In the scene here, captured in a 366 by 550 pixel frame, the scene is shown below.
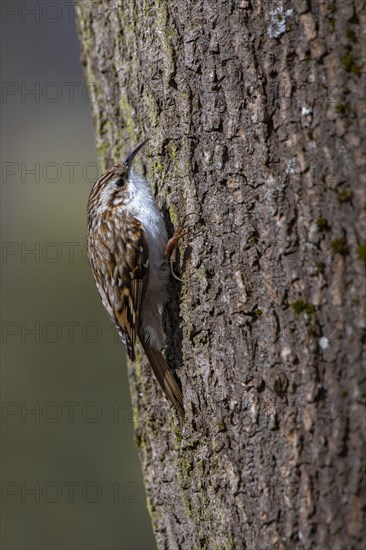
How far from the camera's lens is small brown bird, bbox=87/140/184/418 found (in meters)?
3.25

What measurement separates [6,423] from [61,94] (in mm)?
4056

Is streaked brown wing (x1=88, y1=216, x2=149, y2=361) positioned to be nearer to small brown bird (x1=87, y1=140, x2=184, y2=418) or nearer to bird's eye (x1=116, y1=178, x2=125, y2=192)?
small brown bird (x1=87, y1=140, x2=184, y2=418)

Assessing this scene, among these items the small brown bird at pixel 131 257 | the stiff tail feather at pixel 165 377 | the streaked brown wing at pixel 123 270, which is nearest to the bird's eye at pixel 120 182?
the small brown bird at pixel 131 257

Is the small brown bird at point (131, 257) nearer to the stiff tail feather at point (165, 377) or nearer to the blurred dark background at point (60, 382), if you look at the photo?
the stiff tail feather at point (165, 377)

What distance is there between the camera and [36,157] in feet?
24.6

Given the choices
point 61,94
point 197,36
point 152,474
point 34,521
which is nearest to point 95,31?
point 197,36

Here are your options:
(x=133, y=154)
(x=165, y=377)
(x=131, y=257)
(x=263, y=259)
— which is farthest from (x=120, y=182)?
(x=263, y=259)

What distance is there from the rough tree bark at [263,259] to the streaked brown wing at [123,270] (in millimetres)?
425

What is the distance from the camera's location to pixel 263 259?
2469 millimetres

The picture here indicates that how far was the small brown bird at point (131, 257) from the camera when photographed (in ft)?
10.7

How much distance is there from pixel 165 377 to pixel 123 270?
73cm

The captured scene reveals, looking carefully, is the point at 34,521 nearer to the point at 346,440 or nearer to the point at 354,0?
the point at 346,440

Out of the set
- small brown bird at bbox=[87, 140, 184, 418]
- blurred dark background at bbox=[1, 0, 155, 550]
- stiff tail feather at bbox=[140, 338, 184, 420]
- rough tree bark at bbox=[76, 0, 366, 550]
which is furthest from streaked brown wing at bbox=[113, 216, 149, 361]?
blurred dark background at bbox=[1, 0, 155, 550]

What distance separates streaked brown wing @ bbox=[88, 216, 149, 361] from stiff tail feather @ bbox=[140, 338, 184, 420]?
0.18 m
